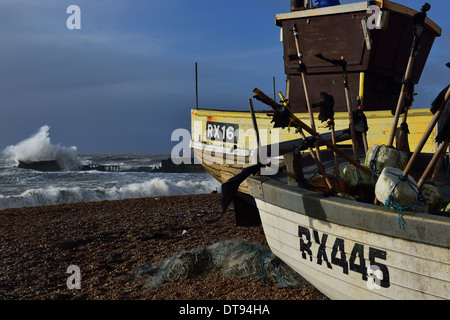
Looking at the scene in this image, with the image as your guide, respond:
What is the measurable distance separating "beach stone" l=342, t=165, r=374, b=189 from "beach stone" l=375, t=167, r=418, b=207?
1102 millimetres

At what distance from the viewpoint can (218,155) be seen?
11.4 m

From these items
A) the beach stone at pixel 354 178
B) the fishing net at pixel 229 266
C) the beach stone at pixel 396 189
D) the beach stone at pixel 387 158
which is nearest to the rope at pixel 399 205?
the beach stone at pixel 396 189

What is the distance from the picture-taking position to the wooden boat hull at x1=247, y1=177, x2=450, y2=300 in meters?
2.84

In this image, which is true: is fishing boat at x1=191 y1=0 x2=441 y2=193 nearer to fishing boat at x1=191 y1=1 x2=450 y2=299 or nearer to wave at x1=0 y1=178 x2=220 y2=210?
fishing boat at x1=191 y1=1 x2=450 y2=299

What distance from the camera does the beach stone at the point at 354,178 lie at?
429cm

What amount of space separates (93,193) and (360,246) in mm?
18205

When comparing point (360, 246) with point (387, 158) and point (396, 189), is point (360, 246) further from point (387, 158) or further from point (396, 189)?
point (387, 158)

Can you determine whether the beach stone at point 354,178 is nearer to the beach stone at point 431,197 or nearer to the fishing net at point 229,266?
the beach stone at point 431,197

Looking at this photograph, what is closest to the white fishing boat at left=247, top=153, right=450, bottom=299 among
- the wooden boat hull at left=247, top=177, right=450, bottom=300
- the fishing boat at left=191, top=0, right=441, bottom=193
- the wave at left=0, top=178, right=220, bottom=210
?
the wooden boat hull at left=247, top=177, right=450, bottom=300

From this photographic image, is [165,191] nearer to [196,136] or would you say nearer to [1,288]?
[196,136]

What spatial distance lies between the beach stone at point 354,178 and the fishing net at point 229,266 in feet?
5.14

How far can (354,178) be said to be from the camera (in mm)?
4359

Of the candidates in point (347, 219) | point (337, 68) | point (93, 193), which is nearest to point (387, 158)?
point (347, 219)

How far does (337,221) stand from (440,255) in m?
0.86
